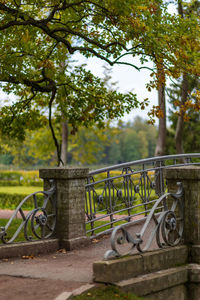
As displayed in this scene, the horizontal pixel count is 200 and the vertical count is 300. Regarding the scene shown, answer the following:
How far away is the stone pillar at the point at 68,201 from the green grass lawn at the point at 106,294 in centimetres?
260

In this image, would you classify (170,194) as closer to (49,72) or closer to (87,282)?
(87,282)

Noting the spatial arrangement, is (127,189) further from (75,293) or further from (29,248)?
(75,293)

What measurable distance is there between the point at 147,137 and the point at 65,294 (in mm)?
121303

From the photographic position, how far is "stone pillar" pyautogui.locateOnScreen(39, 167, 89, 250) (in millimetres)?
7727

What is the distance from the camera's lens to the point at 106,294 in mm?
5113

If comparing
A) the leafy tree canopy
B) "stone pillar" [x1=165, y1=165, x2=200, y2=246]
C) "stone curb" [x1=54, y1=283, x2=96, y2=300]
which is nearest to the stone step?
"stone curb" [x1=54, y1=283, x2=96, y2=300]

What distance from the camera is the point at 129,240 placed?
5.77 metres

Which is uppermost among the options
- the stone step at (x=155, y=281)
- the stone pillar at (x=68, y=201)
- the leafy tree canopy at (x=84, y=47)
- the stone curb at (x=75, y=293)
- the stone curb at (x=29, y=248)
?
the leafy tree canopy at (x=84, y=47)

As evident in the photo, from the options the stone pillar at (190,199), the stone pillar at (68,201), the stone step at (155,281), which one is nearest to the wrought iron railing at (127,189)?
the stone pillar at (190,199)

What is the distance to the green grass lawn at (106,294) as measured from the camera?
5.00 meters

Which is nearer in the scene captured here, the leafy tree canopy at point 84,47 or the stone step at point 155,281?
the stone step at point 155,281

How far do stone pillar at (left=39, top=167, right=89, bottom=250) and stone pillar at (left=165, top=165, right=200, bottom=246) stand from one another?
171 cm

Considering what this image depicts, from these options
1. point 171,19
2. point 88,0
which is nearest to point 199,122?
point 171,19

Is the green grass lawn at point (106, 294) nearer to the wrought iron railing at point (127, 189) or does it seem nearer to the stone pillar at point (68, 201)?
the wrought iron railing at point (127, 189)
